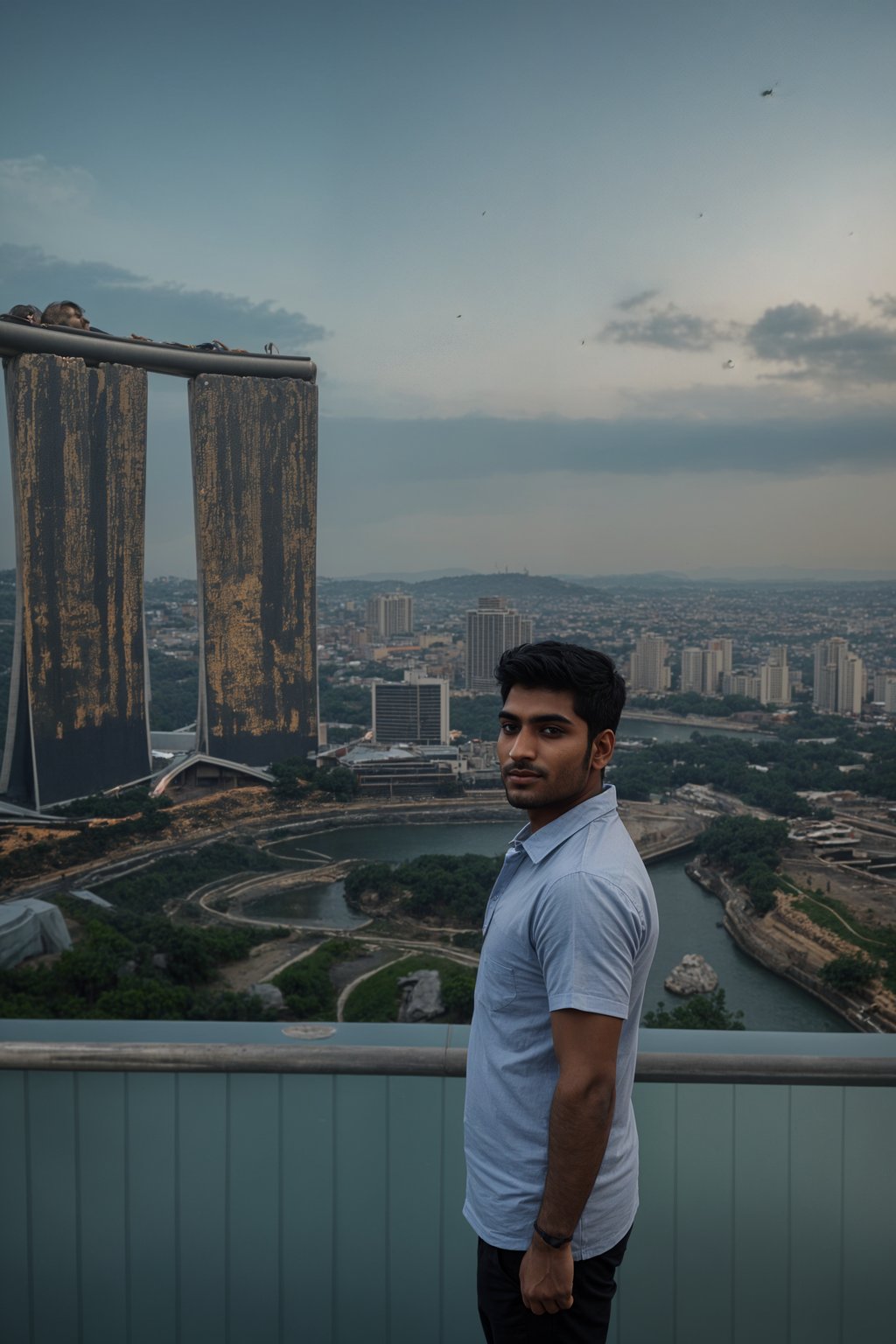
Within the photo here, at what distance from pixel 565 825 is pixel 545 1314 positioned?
1.40 feet

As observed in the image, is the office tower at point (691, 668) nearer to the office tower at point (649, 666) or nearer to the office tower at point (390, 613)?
the office tower at point (649, 666)

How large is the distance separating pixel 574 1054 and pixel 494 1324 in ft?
1.00

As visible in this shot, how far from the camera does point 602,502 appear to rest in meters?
3.45

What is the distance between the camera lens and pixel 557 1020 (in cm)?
81

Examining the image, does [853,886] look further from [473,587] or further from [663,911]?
[473,587]

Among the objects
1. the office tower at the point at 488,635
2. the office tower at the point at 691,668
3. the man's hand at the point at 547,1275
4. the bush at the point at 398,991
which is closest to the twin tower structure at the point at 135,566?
the office tower at the point at 488,635

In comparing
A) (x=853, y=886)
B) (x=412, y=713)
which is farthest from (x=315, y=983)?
(x=853, y=886)

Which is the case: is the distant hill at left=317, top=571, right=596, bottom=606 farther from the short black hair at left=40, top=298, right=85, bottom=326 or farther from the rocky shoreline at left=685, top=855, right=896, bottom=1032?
the short black hair at left=40, top=298, right=85, bottom=326

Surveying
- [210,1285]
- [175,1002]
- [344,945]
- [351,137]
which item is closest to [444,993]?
[344,945]

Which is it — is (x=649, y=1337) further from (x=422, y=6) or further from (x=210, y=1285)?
(x=422, y=6)

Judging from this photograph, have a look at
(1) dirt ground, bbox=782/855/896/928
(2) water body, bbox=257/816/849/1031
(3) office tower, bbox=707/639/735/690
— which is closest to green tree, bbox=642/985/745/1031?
(2) water body, bbox=257/816/849/1031

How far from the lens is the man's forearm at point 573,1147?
32.0 inches

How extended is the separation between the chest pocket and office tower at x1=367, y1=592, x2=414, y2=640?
287 centimetres

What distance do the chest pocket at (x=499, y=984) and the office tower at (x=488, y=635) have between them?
264 cm
